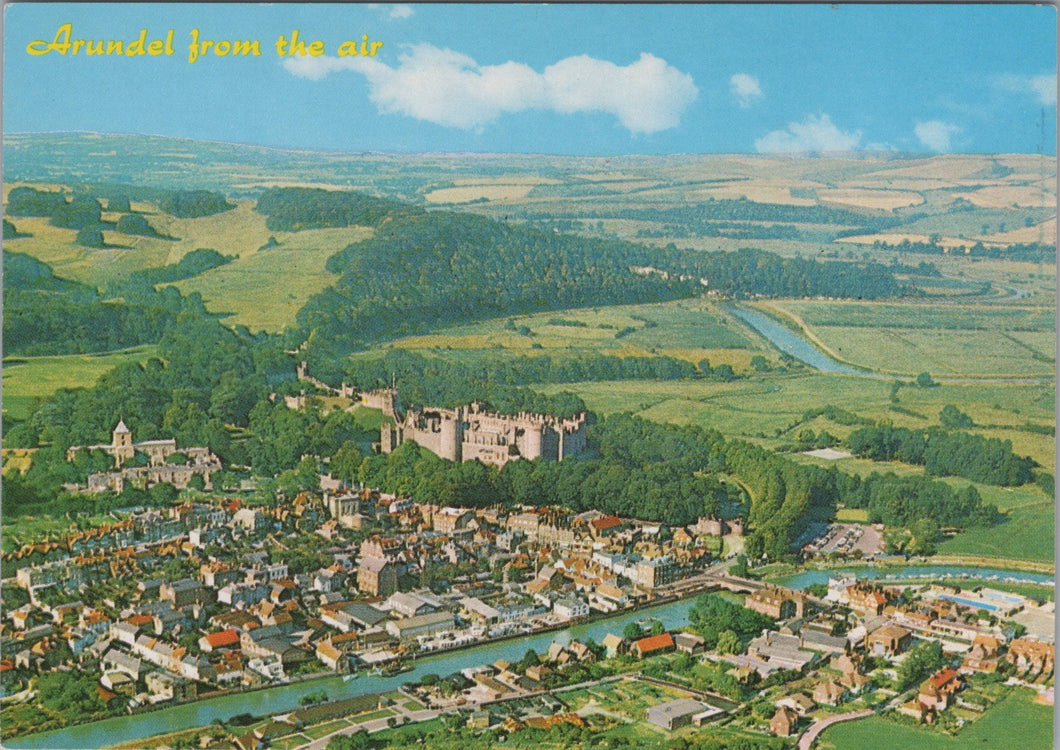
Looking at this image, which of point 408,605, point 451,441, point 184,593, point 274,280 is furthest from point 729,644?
point 274,280

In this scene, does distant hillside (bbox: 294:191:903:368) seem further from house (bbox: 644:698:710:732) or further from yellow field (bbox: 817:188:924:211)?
house (bbox: 644:698:710:732)

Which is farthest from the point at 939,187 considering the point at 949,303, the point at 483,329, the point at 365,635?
the point at 365,635

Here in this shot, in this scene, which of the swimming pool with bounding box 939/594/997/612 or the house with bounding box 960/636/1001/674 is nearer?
the house with bounding box 960/636/1001/674

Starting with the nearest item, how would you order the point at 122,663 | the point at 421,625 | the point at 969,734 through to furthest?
the point at 969,734
the point at 122,663
the point at 421,625

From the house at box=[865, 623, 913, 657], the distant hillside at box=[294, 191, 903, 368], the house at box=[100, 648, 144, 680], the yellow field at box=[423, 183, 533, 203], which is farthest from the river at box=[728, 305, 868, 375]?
the house at box=[100, 648, 144, 680]

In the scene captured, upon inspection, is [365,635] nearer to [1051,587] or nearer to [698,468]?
[698,468]

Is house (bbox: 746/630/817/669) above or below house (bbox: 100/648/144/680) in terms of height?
above

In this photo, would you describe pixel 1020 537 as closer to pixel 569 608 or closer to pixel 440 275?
pixel 569 608
